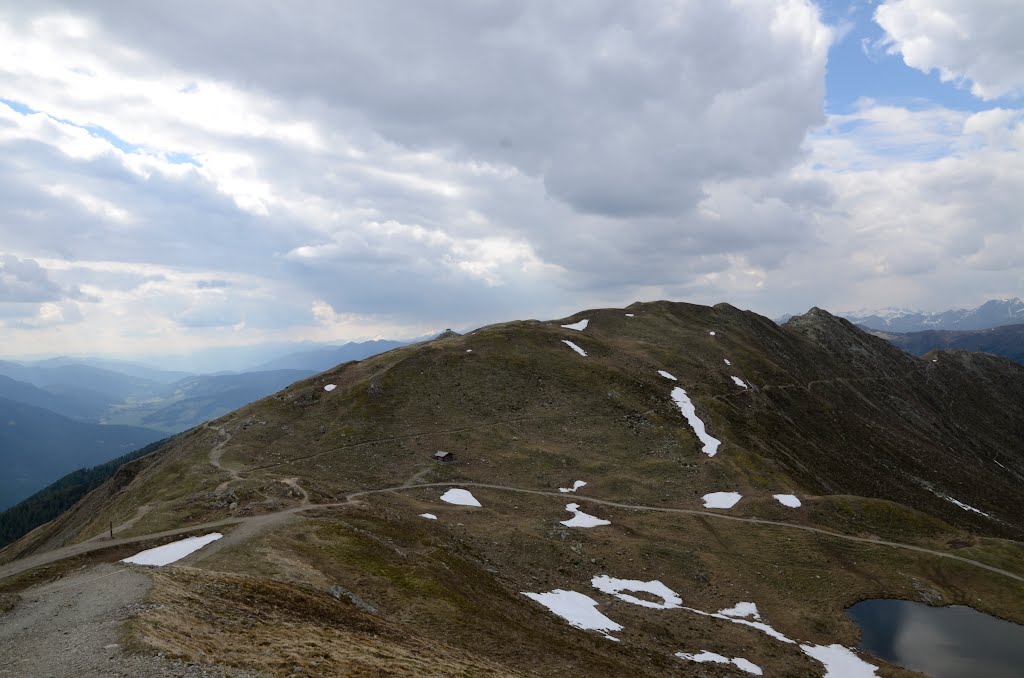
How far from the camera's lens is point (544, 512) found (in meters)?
63.0

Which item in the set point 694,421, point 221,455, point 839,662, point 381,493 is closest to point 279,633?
point 381,493

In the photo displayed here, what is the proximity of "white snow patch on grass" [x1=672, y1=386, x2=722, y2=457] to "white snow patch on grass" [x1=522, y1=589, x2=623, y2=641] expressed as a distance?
45.4 meters

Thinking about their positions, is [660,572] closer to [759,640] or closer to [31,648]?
[759,640]

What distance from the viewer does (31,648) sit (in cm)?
2070

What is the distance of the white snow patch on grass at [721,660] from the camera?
38537mm

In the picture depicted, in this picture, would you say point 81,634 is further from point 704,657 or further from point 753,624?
point 753,624

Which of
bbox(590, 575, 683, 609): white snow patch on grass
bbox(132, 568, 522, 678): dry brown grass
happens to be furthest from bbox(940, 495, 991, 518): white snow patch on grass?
bbox(132, 568, 522, 678): dry brown grass

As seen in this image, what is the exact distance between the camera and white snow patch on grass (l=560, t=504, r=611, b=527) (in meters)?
60.4

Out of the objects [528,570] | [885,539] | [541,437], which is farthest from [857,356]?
[528,570]

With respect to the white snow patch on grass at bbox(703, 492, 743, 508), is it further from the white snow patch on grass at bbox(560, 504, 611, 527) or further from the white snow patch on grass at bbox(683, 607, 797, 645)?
the white snow patch on grass at bbox(683, 607, 797, 645)

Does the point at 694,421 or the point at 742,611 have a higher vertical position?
the point at 694,421

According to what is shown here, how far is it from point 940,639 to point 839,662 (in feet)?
44.2

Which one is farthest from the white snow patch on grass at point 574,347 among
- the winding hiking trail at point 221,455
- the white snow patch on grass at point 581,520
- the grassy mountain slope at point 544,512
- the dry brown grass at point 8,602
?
the dry brown grass at point 8,602

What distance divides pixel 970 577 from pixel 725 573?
28.4 metres
